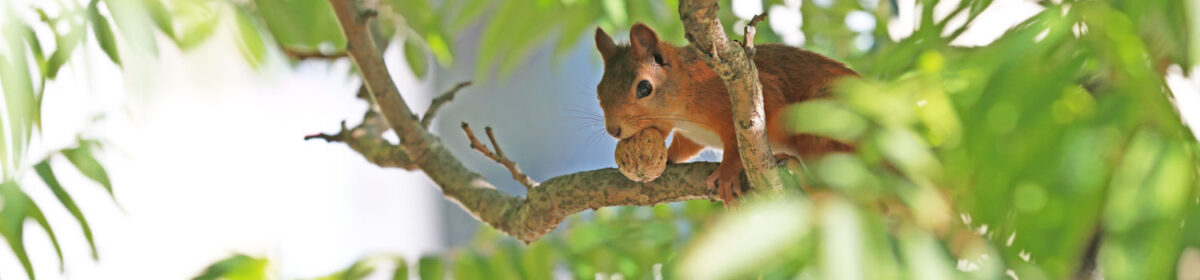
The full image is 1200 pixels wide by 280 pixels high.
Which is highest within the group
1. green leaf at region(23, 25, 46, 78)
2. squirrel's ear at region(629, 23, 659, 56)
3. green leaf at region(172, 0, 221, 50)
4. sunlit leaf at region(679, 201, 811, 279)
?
green leaf at region(172, 0, 221, 50)

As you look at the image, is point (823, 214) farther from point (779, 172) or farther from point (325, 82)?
point (325, 82)

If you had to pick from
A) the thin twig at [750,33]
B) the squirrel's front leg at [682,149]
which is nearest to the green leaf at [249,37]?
the squirrel's front leg at [682,149]

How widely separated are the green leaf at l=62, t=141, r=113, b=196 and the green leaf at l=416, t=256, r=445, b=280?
27 centimetres

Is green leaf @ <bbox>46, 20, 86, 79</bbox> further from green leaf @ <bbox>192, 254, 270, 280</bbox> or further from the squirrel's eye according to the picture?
the squirrel's eye

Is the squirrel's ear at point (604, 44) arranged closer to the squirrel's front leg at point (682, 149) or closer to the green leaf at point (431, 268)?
the squirrel's front leg at point (682, 149)

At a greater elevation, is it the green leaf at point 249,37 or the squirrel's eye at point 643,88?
the green leaf at point 249,37

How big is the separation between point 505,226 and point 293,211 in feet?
5.61

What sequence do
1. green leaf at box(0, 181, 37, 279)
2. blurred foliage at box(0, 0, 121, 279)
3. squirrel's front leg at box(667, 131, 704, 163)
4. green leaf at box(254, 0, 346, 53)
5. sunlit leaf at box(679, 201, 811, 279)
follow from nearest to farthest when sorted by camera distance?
sunlit leaf at box(679, 201, 811, 279) → blurred foliage at box(0, 0, 121, 279) → green leaf at box(0, 181, 37, 279) → green leaf at box(254, 0, 346, 53) → squirrel's front leg at box(667, 131, 704, 163)

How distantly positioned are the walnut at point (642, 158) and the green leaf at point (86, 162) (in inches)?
17.2

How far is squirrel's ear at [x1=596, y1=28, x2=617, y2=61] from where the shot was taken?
36.4 inches

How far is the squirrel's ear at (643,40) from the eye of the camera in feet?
2.74

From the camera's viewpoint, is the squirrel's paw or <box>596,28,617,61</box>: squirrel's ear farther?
<box>596,28,617,61</box>: squirrel's ear

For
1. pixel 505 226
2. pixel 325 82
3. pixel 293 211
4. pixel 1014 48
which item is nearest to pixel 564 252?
pixel 505 226

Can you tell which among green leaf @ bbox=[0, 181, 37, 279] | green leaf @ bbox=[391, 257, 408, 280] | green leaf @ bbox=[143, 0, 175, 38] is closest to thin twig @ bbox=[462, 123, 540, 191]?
green leaf @ bbox=[391, 257, 408, 280]
